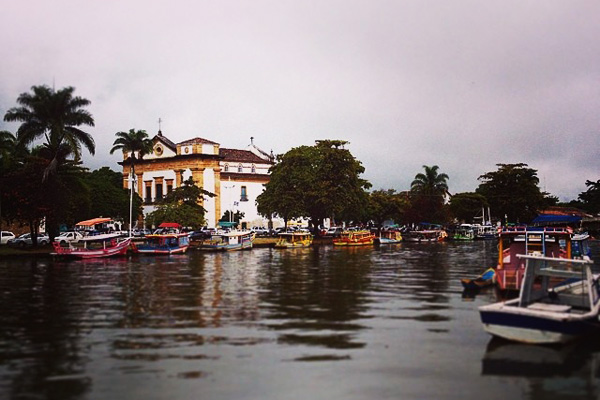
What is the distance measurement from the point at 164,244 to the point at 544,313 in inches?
1733

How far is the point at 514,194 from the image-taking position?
4513 inches

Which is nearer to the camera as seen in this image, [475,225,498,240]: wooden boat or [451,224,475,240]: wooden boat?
[451,224,475,240]: wooden boat

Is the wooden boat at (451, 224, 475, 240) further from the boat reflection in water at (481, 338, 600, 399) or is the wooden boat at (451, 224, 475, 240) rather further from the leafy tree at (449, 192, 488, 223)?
the boat reflection in water at (481, 338, 600, 399)

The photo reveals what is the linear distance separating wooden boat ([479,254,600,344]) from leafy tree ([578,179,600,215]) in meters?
143

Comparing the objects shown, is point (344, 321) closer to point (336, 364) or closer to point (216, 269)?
point (336, 364)

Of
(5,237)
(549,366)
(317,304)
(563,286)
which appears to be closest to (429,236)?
(5,237)

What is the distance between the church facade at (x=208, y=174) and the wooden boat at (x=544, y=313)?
3385 inches

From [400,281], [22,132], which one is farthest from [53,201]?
[400,281]

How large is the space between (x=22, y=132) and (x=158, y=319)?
132 feet

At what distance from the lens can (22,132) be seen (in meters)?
53.4

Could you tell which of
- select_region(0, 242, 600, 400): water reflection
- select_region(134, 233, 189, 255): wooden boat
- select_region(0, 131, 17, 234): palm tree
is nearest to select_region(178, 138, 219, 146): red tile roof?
select_region(0, 131, 17, 234): palm tree

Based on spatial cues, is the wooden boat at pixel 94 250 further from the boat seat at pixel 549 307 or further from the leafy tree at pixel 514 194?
the leafy tree at pixel 514 194

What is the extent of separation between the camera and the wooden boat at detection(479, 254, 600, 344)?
1448cm


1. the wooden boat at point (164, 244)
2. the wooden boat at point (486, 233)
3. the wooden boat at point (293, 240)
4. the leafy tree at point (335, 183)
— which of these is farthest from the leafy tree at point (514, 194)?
the wooden boat at point (164, 244)
